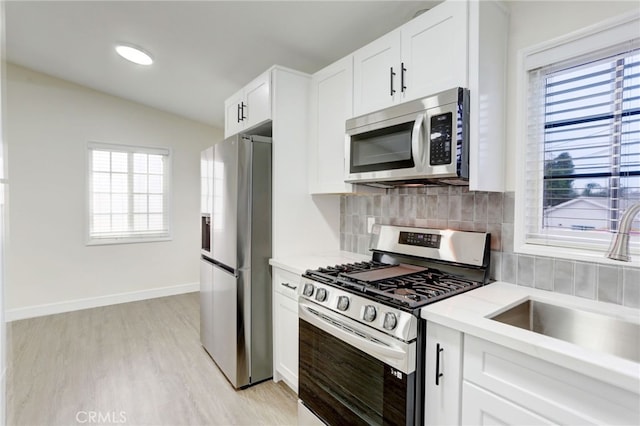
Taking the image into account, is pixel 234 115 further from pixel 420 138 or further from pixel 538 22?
pixel 538 22

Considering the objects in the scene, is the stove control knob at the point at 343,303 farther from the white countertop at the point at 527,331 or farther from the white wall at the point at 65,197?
the white wall at the point at 65,197

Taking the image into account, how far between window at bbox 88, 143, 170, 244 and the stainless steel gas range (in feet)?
11.2

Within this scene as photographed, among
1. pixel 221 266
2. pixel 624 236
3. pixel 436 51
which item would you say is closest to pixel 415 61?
pixel 436 51

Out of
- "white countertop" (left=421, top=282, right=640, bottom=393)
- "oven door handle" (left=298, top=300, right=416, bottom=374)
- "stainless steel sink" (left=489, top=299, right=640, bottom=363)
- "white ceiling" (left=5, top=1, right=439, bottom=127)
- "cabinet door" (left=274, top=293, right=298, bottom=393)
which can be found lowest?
"cabinet door" (left=274, top=293, right=298, bottom=393)

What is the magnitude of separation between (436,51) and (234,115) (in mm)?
1914

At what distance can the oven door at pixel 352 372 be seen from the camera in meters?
1.26

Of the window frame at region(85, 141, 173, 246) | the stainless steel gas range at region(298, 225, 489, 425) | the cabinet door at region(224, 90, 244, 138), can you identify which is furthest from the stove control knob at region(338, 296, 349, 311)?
the window frame at region(85, 141, 173, 246)

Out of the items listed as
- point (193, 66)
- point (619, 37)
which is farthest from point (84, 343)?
point (619, 37)

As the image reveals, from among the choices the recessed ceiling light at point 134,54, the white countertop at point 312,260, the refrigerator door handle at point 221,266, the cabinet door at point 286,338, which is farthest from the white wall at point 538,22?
the recessed ceiling light at point 134,54

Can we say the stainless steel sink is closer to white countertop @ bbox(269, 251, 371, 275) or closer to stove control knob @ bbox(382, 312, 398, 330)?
stove control knob @ bbox(382, 312, 398, 330)

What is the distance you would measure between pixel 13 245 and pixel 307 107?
3741 mm

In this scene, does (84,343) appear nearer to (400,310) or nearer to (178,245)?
(178,245)

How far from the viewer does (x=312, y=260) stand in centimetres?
226

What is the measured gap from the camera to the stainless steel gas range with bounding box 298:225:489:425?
50.1 inches
